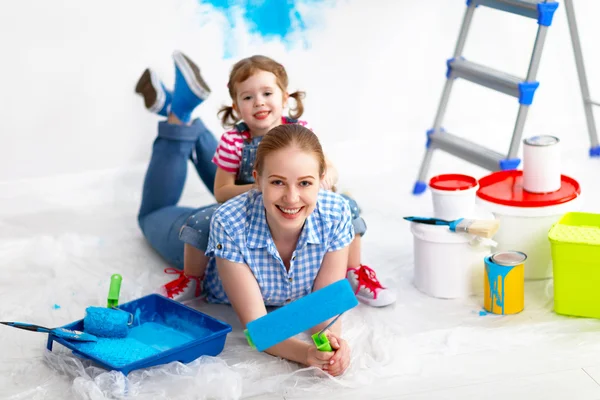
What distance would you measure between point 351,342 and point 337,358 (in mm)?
186

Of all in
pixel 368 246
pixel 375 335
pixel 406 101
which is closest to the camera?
pixel 375 335

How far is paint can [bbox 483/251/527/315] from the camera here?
214 cm

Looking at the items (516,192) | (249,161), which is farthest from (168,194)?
(516,192)

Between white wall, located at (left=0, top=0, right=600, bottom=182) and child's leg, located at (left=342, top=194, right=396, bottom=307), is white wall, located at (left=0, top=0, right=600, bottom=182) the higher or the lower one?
the higher one

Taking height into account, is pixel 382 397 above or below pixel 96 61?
below

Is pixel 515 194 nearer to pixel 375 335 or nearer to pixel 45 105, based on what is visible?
pixel 375 335

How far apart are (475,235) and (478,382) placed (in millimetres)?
463

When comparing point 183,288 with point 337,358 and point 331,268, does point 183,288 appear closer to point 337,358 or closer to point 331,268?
point 331,268

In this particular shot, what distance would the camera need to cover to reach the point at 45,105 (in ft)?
9.87

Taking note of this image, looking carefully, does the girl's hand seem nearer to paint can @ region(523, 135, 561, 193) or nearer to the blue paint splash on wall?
paint can @ region(523, 135, 561, 193)

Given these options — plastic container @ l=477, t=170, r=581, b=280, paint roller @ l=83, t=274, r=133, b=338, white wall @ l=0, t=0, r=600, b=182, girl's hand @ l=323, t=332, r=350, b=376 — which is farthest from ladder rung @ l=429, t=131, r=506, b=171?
paint roller @ l=83, t=274, r=133, b=338

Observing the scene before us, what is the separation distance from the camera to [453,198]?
226 cm

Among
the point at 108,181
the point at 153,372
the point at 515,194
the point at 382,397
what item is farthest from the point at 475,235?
the point at 108,181

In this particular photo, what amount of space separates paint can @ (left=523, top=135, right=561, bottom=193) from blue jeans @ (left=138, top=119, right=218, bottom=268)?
935mm
